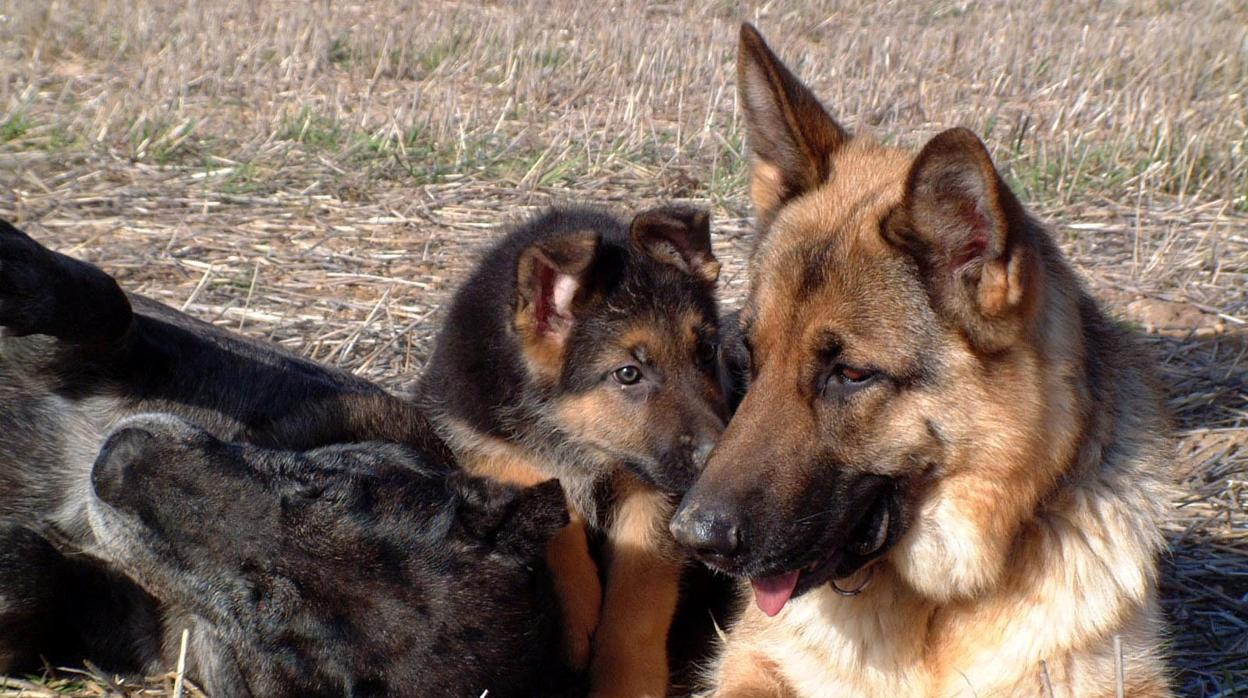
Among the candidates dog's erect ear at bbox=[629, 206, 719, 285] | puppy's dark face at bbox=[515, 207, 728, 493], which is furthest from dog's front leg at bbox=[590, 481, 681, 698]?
dog's erect ear at bbox=[629, 206, 719, 285]

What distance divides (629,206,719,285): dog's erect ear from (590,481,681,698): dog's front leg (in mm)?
950

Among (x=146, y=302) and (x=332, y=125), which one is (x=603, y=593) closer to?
(x=146, y=302)

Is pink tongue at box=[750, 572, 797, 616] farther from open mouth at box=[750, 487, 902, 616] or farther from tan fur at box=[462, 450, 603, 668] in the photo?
tan fur at box=[462, 450, 603, 668]

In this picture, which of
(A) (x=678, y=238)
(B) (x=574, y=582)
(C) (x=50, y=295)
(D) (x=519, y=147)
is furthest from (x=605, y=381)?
(D) (x=519, y=147)

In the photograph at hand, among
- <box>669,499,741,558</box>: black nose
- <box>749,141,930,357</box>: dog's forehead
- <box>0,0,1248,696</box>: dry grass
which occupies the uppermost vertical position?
<box>749,141,930,357</box>: dog's forehead

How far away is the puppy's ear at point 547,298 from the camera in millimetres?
4594

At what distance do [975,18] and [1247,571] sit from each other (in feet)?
36.4

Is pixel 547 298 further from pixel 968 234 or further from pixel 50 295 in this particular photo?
pixel 968 234

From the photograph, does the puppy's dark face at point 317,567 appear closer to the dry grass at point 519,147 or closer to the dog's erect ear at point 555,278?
the dry grass at point 519,147

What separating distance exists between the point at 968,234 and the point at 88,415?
3059 mm

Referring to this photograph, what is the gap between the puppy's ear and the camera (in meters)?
4.59

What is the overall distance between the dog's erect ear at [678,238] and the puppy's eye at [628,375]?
0.49 m

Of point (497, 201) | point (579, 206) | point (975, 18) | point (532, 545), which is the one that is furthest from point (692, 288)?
point (975, 18)

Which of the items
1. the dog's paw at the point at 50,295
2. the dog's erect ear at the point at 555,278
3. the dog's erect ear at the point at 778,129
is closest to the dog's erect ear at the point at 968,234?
the dog's erect ear at the point at 778,129
